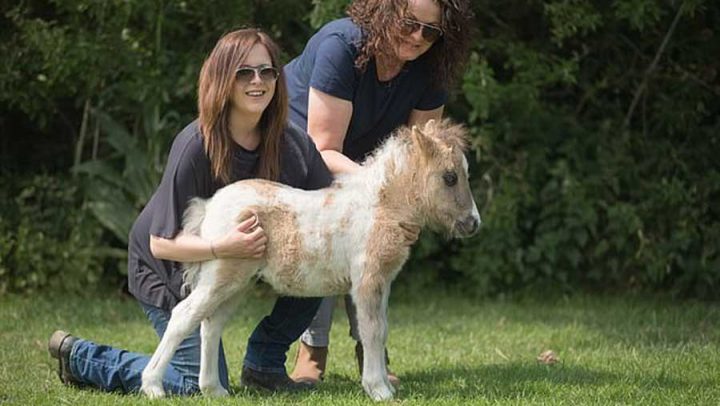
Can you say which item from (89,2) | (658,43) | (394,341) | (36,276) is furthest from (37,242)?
(658,43)

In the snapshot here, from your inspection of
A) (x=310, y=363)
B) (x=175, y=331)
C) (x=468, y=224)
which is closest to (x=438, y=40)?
(x=468, y=224)

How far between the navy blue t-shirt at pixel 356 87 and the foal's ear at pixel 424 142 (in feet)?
2.43

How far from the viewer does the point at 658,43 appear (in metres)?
9.49

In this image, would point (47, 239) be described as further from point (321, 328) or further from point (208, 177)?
point (208, 177)

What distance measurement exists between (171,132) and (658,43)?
3892mm

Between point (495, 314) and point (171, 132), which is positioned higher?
point (171, 132)

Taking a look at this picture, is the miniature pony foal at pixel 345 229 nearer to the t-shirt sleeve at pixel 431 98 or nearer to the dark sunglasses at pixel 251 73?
the dark sunglasses at pixel 251 73

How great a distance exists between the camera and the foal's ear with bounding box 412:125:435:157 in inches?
206

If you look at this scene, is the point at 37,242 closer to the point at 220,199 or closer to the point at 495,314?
the point at 495,314

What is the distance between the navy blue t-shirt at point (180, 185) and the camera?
17.6 ft

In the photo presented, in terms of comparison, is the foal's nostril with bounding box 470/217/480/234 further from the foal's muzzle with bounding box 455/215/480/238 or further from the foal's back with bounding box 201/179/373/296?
the foal's back with bounding box 201/179/373/296

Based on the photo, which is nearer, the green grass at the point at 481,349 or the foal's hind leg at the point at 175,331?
the foal's hind leg at the point at 175,331

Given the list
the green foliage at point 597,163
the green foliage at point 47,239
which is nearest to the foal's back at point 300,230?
the green foliage at point 597,163

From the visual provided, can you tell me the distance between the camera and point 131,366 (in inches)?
217
